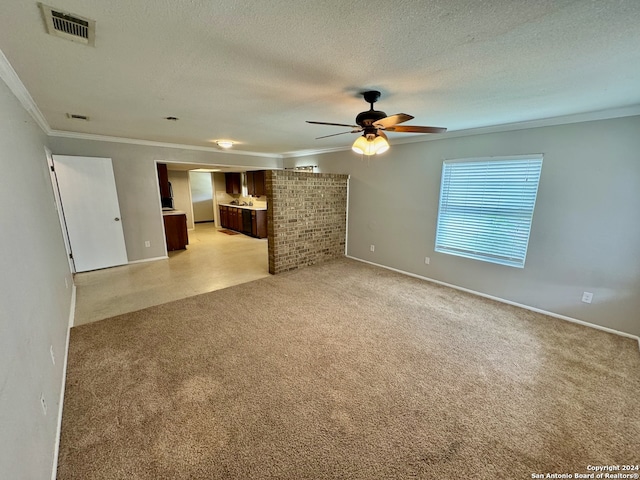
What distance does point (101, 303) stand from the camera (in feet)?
10.9

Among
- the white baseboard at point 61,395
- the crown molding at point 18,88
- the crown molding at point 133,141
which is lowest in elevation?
the white baseboard at point 61,395

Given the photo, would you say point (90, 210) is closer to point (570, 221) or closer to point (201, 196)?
point (201, 196)

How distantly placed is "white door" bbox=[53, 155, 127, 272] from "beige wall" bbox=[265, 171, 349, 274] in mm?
2901

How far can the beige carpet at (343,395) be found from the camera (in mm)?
1460

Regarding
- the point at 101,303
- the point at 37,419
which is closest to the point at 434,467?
the point at 37,419

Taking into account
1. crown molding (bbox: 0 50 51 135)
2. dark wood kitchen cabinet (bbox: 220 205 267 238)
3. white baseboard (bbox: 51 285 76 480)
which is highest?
crown molding (bbox: 0 50 51 135)

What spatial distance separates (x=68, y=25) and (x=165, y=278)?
3648 millimetres

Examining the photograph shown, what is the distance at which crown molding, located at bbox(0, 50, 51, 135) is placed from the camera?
5.66 ft

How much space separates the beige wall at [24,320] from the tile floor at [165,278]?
1.01 m

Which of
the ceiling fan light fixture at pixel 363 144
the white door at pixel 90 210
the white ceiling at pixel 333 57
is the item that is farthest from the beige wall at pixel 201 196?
the ceiling fan light fixture at pixel 363 144

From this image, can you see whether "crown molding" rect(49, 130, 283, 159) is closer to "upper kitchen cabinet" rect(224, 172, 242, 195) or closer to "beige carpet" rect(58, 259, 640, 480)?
"upper kitchen cabinet" rect(224, 172, 242, 195)

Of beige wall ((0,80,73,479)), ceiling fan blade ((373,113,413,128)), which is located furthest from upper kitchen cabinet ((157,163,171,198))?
ceiling fan blade ((373,113,413,128))

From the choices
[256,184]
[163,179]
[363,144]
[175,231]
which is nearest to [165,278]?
[175,231]

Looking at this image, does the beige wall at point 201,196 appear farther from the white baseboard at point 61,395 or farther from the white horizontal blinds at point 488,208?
the white horizontal blinds at point 488,208
